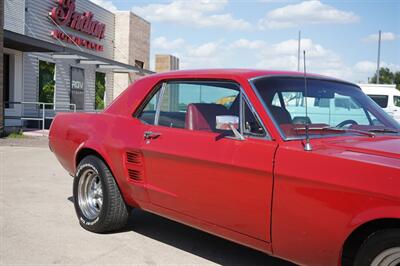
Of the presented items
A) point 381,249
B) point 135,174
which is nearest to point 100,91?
point 135,174

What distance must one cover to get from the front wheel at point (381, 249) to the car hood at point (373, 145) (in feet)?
1.64

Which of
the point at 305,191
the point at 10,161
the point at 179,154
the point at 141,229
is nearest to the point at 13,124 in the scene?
the point at 10,161

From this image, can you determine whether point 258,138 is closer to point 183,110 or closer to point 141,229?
point 183,110

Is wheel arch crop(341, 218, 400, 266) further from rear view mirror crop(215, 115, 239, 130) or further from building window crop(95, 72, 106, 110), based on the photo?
building window crop(95, 72, 106, 110)

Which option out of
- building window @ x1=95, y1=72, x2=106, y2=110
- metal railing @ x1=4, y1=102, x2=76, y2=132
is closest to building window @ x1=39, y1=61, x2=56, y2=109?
metal railing @ x1=4, y1=102, x2=76, y2=132

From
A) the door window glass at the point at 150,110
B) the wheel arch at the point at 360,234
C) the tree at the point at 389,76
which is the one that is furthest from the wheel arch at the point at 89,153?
the tree at the point at 389,76

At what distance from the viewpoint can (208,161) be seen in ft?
12.0

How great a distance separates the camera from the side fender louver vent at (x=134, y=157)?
4324mm

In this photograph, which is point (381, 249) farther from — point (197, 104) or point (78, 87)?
point (78, 87)

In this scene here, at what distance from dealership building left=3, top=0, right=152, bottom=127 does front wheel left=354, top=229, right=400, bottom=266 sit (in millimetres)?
14667

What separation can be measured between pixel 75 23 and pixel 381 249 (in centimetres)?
2115

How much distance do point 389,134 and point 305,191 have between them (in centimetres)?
114

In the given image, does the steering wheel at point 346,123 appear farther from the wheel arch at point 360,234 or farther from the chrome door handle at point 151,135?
the chrome door handle at point 151,135

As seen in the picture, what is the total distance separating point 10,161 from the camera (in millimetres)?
9812
